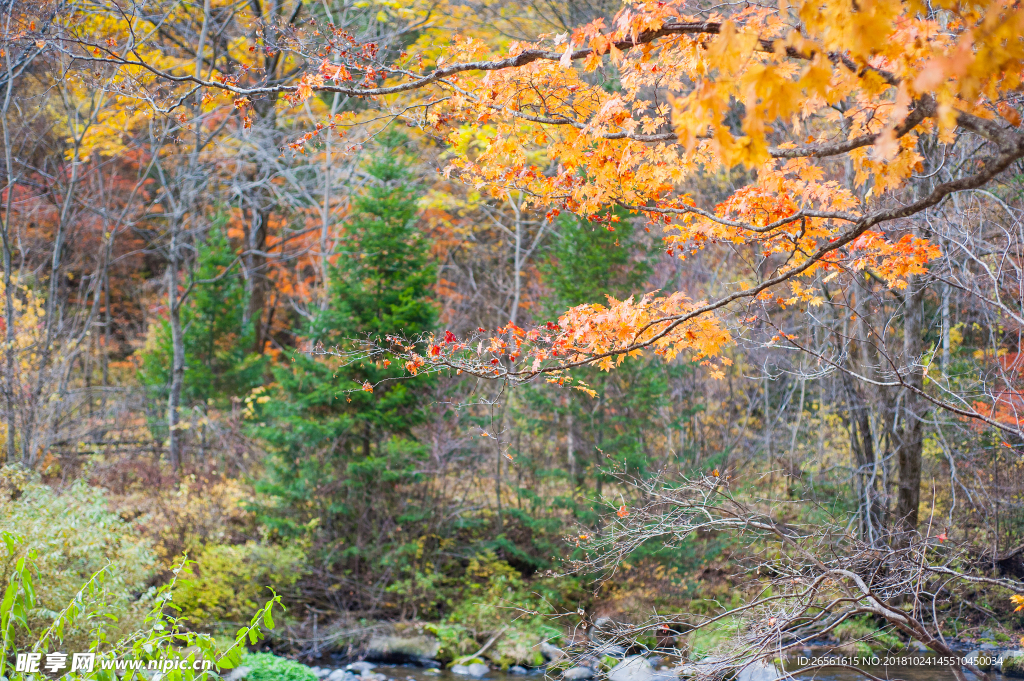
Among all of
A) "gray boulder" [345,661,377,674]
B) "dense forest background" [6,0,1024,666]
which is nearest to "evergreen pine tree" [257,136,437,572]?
"dense forest background" [6,0,1024,666]

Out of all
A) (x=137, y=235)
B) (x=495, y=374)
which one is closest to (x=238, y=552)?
(x=495, y=374)

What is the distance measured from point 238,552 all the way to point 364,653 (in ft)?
6.28

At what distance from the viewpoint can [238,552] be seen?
7836mm

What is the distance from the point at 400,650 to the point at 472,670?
3.05ft

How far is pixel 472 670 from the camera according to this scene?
7723 mm

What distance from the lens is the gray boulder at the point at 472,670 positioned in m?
7.67

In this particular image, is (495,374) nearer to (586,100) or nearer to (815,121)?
(586,100)

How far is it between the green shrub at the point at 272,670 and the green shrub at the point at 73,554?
1042 mm

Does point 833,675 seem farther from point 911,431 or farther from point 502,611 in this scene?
point 502,611

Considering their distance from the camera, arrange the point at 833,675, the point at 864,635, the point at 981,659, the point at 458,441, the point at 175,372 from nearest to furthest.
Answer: the point at 833,675
the point at 981,659
the point at 864,635
the point at 458,441
the point at 175,372

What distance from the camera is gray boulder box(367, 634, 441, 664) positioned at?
8.00 m

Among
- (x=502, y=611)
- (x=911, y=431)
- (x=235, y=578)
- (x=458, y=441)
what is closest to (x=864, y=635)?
(x=911, y=431)

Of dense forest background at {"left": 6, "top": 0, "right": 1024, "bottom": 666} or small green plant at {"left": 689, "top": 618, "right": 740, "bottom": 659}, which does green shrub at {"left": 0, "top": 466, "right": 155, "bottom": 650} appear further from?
small green plant at {"left": 689, "top": 618, "right": 740, "bottom": 659}

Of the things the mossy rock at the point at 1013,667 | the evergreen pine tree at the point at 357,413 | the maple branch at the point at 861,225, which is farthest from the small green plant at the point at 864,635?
the evergreen pine tree at the point at 357,413
